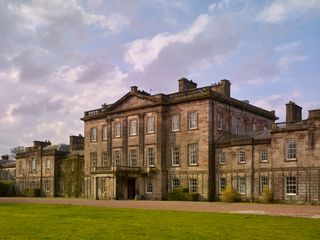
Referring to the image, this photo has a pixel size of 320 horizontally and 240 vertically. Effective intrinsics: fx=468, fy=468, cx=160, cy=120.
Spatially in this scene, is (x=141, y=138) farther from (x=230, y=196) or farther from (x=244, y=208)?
(x=244, y=208)

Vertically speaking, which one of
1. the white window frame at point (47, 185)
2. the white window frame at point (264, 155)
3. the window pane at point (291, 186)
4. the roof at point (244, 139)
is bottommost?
the white window frame at point (47, 185)

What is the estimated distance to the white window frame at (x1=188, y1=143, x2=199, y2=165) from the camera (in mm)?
47750

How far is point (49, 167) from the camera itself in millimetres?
68875

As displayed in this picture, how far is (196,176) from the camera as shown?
155 ft

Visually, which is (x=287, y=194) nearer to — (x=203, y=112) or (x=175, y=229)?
(x=203, y=112)

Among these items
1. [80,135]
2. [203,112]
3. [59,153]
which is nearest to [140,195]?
[203,112]

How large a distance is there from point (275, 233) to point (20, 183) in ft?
211

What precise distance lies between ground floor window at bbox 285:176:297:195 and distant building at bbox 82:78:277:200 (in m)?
8.20

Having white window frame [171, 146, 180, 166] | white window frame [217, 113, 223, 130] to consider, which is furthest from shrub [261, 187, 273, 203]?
white window frame [171, 146, 180, 166]

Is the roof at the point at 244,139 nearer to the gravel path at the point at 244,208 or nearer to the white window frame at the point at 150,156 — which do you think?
the white window frame at the point at 150,156

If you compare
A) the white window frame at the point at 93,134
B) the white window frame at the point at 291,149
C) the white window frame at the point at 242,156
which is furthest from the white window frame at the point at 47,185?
the white window frame at the point at 291,149

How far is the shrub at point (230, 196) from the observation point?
1702 inches

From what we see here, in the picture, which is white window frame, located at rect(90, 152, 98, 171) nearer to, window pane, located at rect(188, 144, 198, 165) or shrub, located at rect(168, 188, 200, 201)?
shrub, located at rect(168, 188, 200, 201)

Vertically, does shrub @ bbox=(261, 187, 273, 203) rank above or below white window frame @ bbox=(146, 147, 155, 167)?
below
